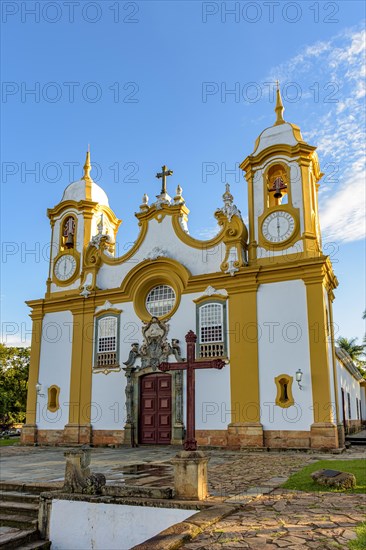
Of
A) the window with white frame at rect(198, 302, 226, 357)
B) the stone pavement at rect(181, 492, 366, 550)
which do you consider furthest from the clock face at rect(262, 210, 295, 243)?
the stone pavement at rect(181, 492, 366, 550)

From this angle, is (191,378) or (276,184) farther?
(276,184)

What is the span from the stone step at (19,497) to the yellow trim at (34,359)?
473 inches

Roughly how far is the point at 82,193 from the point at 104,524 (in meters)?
17.3

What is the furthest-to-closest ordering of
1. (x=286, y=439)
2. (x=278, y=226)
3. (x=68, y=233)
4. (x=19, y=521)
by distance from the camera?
(x=68, y=233), (x=278, y=226), (x=286, y=439), (x=19, y=521)

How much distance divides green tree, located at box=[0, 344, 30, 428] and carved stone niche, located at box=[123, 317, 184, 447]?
1759 cm

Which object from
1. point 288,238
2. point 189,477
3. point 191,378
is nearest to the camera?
point 189,477

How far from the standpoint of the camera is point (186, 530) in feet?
18.5

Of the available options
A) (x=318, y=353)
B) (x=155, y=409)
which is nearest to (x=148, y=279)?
(x=155, y=409)

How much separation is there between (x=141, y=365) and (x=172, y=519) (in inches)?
460

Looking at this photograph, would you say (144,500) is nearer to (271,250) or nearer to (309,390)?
(309,390)

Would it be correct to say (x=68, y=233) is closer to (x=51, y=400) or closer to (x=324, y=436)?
(x=51, y=400)

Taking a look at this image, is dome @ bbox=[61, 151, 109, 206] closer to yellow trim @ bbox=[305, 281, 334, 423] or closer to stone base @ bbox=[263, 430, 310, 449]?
yellow trim @ bbox=[305, 281, 334, 423]

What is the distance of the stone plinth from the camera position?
7.30 m

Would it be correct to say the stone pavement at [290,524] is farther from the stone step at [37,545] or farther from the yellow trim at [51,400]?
the yellow trim at [51,400]
